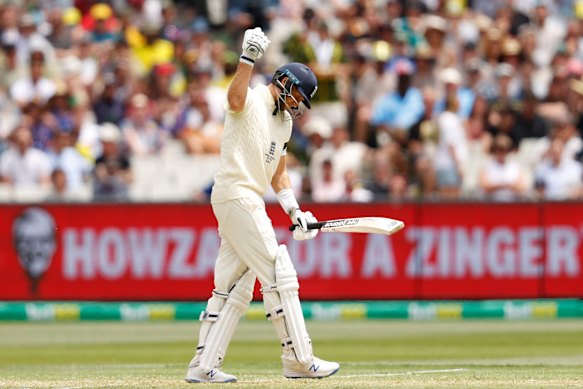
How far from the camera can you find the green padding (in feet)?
52.8

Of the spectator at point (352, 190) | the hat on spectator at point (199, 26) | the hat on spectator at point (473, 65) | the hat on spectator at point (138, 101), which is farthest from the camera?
the hat on spectator at point (199, 26)

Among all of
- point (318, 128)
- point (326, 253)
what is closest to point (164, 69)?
point (318, 128)

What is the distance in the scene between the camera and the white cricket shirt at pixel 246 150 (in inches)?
335

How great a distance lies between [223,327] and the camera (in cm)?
865

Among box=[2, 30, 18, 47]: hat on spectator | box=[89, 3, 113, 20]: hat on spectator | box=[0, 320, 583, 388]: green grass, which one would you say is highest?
box=[89, 3, 113, 20]: hat on spectator

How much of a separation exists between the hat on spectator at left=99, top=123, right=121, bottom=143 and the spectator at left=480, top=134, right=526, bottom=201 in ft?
15.0

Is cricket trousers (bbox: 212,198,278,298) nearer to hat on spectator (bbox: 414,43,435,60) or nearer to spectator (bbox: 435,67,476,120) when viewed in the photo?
spectator (bbox: 435,67,476,120)

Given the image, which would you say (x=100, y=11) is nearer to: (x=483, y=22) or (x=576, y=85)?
(x=483, y=22)

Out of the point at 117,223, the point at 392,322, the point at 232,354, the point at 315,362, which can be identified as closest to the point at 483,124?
the point at 392,322

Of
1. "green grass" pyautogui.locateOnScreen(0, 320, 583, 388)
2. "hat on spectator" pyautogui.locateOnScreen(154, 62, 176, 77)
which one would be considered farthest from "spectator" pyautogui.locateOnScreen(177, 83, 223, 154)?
"green grass" pyautogui.locateOnScreen(0, 320, 583, 388)

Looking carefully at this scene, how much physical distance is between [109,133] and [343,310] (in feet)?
12.7

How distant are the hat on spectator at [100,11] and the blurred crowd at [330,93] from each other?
4 centimetres

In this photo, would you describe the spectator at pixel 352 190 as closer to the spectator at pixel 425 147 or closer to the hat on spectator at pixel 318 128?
the spectator at pixel 425 147

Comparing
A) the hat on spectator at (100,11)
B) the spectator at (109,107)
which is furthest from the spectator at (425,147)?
the hat on spectator at (100,11)
